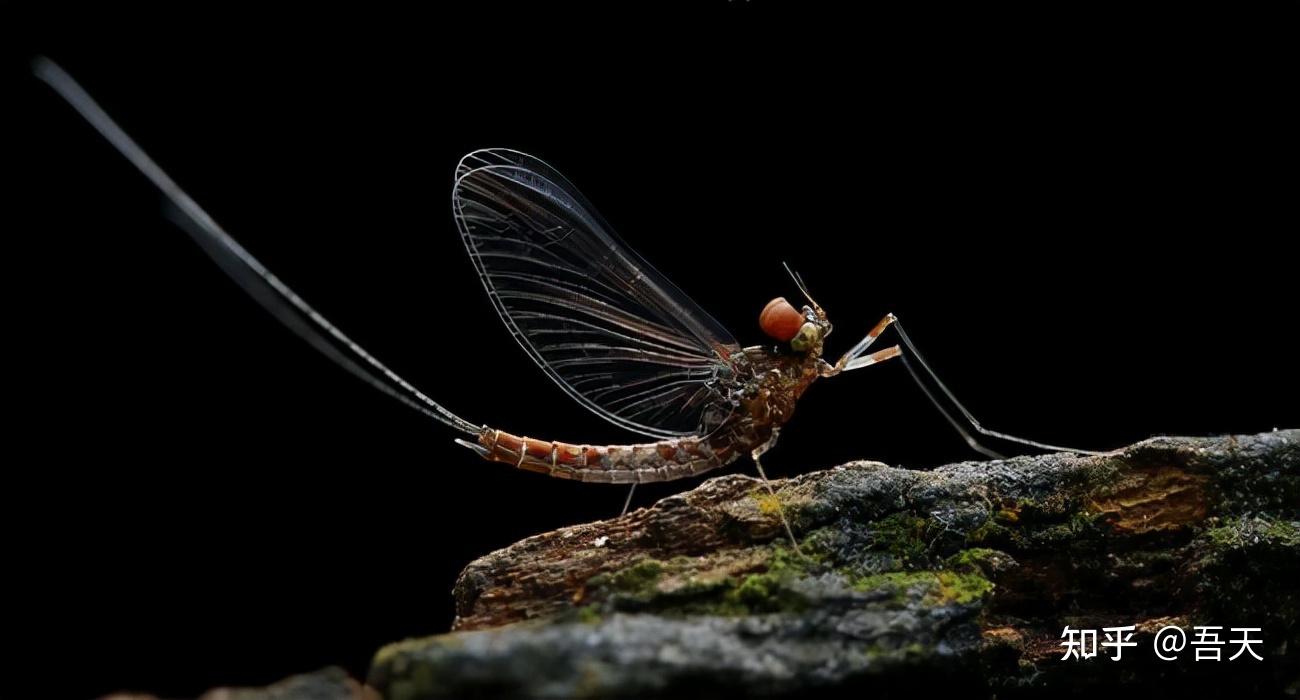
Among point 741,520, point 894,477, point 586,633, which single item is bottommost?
point 586,633

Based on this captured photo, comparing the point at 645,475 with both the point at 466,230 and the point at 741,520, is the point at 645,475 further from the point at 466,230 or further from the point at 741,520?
the point at 466,230

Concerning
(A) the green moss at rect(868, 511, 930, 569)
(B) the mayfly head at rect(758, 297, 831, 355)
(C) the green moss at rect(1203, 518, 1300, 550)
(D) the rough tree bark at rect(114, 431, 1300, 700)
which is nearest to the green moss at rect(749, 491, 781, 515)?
(D) the rough tree bark at rect(114, 431, 1300, 700)

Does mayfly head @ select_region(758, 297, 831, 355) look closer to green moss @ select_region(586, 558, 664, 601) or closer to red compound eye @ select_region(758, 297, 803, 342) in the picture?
red compound eye @ select_region(758, 297, 803, 342)

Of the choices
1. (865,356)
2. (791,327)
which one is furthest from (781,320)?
(865,356)

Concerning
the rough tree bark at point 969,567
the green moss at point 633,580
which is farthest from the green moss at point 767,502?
the green moss at point 633,580

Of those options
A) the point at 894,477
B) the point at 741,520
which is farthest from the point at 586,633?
the point at 894,477

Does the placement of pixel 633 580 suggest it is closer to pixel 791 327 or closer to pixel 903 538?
pixel 903 538
